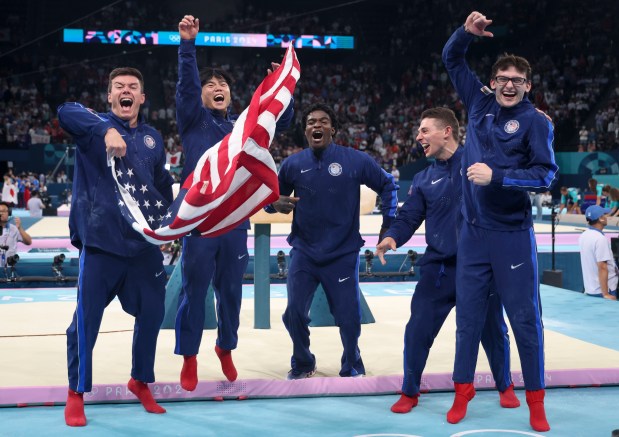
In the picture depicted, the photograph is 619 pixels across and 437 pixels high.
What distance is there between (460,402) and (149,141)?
2416mm

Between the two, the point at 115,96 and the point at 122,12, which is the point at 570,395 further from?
the point at 122,12

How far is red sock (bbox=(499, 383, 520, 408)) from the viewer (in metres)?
4.99

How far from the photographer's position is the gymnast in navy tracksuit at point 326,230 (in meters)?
5.52

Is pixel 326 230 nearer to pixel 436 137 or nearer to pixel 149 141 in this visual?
pixel 436 137

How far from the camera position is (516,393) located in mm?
5332

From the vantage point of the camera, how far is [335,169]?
5570 millimetres

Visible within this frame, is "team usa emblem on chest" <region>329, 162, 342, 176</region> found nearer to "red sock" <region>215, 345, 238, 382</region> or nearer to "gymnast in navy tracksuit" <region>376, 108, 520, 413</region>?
"gymnast in navy tracksuit" <region>376, 108, 520, 413</region>

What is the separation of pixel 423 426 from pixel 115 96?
8.62 feet

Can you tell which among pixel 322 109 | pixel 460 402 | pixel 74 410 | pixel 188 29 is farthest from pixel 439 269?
pixel 74 410

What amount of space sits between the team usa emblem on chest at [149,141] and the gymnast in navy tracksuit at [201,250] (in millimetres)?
308

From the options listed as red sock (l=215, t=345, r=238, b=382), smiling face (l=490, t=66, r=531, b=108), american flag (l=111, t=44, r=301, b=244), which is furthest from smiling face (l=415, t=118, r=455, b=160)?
red sock (l=215, t=345, r=238, b=382)

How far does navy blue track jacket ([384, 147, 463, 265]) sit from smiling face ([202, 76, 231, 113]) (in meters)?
1.41

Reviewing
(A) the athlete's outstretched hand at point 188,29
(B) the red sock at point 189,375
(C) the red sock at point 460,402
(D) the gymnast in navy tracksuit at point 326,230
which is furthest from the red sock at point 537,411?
(A) the athlete's outstretched hand at point 188,29

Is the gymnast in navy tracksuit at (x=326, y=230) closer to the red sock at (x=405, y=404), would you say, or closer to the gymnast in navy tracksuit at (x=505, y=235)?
the red sock at (x=405, y=404)
